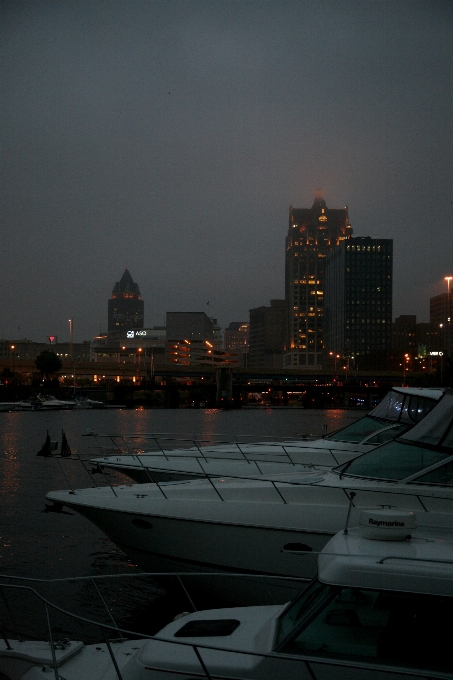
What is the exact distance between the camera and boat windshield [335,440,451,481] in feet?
33.7

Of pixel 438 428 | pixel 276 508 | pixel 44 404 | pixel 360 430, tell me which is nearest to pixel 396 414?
pixel 360 430

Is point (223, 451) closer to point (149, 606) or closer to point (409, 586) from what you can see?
point (149, 606)

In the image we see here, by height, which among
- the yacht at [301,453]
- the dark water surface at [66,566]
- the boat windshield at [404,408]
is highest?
the boat windshield at [404,408]

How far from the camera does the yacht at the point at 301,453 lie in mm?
15305

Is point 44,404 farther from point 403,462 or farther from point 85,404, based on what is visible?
point 403,462

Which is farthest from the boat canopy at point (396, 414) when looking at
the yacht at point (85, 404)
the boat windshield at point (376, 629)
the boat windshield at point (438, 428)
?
the yacht at point (85, 404)

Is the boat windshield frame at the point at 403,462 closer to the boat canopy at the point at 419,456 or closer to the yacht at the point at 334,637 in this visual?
the boat canopy at the point at 419,456

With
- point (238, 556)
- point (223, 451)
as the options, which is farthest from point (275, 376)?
point (238, 556)

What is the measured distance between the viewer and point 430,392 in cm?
1488

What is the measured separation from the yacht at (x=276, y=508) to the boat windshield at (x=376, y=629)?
435 cm

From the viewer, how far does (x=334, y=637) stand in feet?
16.3

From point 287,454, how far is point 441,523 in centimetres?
714

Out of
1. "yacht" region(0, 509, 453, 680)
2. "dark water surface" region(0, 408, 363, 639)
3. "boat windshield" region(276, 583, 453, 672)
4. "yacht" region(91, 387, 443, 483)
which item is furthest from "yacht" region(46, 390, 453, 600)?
"boat windshield" region(276, 583, 453, 672)

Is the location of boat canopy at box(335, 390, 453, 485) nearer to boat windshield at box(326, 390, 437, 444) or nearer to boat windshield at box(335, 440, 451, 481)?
boat windshield at box(335, 440, 451, 481)
